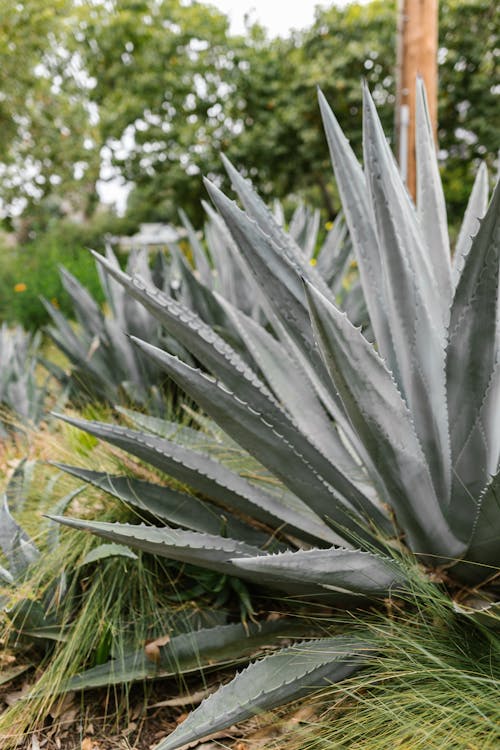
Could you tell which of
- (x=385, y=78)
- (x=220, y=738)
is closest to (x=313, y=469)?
(x=220, y=738)

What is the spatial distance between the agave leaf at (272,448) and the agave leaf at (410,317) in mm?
209

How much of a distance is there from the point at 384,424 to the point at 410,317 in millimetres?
303

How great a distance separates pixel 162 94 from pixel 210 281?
Answer: 15551 millimetres

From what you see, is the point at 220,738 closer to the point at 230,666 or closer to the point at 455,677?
the point at 230,666

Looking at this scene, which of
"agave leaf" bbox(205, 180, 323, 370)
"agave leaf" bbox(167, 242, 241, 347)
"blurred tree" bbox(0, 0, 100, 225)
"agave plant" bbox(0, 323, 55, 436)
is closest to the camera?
"agave leaf" bbox(205, 180, 323, 370)

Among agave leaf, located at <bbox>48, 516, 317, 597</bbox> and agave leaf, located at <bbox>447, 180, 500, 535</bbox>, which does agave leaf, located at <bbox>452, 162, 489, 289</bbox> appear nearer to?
agave leaf, located at <bbox>447, 180, 500, 535</bbox>

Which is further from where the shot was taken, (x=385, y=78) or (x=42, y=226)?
(x=42, y=226)

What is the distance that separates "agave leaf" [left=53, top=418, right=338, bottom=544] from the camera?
5.23ft

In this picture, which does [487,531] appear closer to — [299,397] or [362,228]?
[299,397]

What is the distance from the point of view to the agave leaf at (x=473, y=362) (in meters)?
1.29

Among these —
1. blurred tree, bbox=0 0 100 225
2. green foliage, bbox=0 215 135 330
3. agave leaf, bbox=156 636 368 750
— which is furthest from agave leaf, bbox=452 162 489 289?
blurred tree, bbox=0 0 100 225

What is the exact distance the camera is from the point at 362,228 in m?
1.76

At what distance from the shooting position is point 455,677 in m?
1.24

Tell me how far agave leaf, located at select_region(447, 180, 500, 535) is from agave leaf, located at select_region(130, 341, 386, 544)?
0.24 metres
